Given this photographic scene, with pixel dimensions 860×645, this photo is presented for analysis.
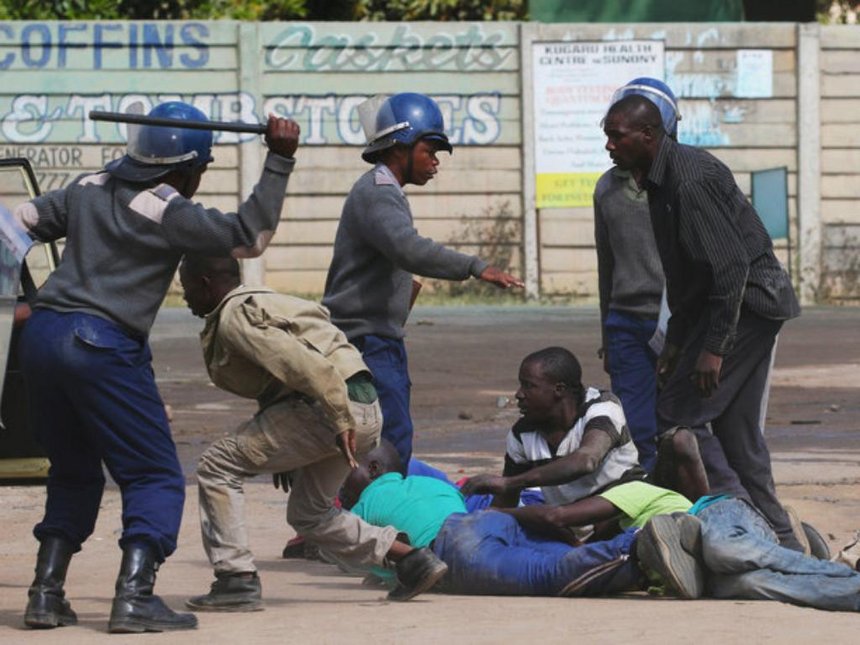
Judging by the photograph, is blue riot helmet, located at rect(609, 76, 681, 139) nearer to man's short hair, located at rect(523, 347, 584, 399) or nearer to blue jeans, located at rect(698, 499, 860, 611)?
man's short hair, located at rect(523, 347, 584, 399)

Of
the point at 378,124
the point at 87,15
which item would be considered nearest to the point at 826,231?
the point at 87,15

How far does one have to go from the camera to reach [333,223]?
61.1 feet

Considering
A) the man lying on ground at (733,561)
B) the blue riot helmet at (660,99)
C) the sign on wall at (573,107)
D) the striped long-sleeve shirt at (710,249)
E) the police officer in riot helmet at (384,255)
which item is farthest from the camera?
the sign on wall at (573,107)

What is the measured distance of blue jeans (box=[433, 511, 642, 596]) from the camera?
21.4 ft

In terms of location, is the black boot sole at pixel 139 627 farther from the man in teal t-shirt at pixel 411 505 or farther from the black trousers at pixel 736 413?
the black trousers at pixel 736 413

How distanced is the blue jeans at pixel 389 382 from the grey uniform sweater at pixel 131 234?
1.38 metres

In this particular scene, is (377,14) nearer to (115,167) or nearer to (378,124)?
(378,124)

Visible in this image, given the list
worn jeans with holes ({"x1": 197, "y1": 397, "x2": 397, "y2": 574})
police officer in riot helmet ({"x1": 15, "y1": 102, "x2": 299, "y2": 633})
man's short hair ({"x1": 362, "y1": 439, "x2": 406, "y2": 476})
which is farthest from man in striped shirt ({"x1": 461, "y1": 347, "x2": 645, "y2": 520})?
police officer in riot helmet ({"x1": 15, "y1": 102, "x2": 299, "y2": 633})

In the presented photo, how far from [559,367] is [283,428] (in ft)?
3.96

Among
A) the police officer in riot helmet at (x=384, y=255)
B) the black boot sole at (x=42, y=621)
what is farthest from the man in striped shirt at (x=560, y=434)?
the black boot sole at (x=42, y=621)

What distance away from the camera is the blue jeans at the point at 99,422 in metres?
5.93

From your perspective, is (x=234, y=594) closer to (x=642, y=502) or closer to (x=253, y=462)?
(x=253, y=462)

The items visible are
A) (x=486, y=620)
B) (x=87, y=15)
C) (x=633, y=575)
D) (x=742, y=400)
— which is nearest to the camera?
(x=486, y=620)

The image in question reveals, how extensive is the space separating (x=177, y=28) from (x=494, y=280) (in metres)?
12.4
